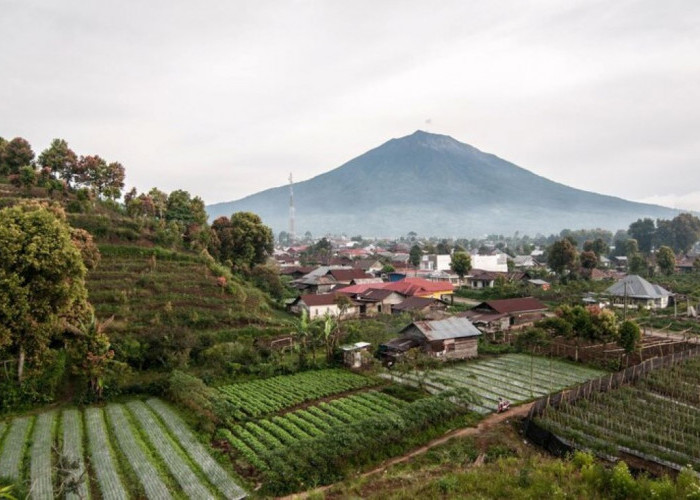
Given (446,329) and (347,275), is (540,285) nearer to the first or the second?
(347,275)

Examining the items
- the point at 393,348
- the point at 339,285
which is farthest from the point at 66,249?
the point at 339,285

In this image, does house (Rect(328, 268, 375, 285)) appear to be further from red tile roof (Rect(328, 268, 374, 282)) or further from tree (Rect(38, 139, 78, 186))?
tree (Rect(38, 139, 78, 186))

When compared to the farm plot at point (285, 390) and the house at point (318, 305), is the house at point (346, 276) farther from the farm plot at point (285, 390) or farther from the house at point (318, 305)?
the farm plot at point (285, 390)

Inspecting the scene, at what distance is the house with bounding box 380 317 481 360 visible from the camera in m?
28.3

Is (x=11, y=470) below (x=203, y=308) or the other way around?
below

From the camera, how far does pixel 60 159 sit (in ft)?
146

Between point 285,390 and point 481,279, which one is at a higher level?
point 481,279

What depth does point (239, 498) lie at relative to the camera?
43.4ft

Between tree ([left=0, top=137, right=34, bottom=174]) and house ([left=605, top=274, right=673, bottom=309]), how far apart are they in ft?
201

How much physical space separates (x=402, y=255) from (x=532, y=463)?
328 ft

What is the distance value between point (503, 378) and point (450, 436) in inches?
339

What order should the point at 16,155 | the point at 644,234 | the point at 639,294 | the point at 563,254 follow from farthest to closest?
the point at 644,234
the point at 563,254
the point at 639,294
the point at 16,155

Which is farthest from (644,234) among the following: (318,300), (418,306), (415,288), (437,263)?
(318,300)

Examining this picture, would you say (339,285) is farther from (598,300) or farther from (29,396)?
(29,396)
